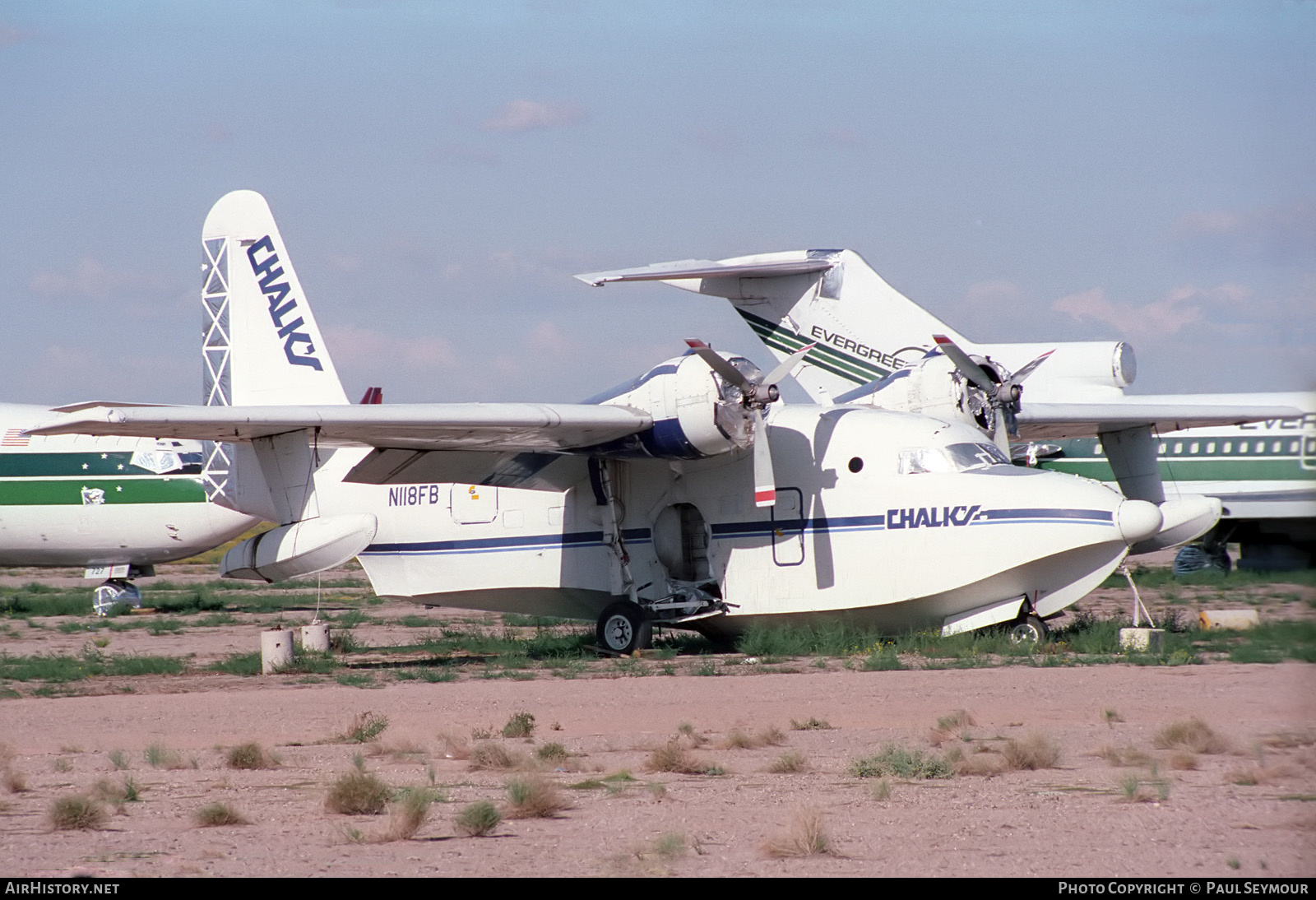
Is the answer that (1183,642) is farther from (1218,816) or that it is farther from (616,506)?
(1218,816)

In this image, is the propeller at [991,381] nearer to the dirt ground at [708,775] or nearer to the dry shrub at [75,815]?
the dirt ground at [708,775]

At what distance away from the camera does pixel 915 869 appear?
A: 6395mm

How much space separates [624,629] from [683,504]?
1.87 m

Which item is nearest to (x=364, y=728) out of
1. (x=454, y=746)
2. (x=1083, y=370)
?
(x=454, y=746)

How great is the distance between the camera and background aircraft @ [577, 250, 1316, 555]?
62.7 ft

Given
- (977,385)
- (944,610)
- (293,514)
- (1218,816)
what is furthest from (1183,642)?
(293,514)

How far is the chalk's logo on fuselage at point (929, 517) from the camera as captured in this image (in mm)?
16547

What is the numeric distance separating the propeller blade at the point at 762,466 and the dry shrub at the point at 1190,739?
7.53m

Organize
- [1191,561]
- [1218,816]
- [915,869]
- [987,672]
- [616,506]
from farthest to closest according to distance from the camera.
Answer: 1. [1191,561]
2. [616,506]
3. [987,672]
4. [1218,816]
5. [915,869]

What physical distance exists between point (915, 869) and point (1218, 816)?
209 centimetres

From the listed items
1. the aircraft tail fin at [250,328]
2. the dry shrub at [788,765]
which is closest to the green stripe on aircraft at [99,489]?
the aircraft tail fin at [250,328]

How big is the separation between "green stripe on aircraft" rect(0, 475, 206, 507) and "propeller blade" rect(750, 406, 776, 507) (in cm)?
1499

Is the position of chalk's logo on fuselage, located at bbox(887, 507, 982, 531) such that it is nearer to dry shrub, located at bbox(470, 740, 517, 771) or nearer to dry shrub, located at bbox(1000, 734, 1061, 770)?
dry shrub, located at bbox(1000, 734, 1061, 770)

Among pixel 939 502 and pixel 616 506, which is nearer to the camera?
pixel 939 502
